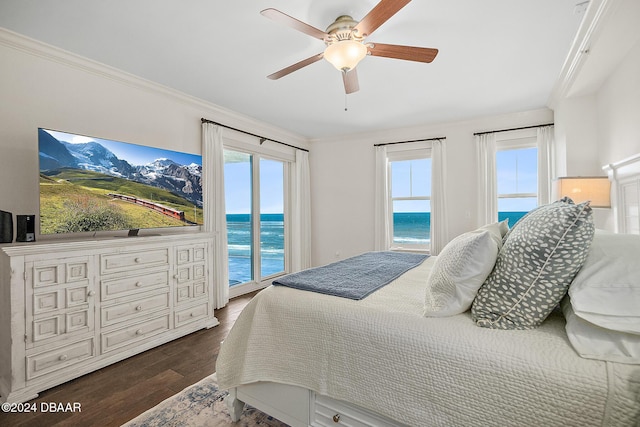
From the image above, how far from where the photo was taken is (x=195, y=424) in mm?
1661

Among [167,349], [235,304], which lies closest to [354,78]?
[167,349]

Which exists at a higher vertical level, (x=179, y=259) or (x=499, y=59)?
(x=499, y=59)

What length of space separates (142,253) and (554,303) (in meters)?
2.90

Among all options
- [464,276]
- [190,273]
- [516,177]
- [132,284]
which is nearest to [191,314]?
[190,273]

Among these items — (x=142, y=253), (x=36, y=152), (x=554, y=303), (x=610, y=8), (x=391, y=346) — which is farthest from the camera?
(x=142, y=253)

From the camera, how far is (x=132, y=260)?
245cm

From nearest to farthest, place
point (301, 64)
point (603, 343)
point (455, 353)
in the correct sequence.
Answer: point (603, 343), point (455, 353), point (301, 64)

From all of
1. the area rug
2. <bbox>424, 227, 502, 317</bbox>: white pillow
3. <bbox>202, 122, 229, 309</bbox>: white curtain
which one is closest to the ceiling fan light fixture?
<bbox>424, 227, 502, 317</bbox>: white pillow

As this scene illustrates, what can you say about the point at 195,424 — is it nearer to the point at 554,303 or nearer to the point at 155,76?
the point at 554,303

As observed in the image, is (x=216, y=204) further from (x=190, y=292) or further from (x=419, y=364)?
(x=419, y=364)

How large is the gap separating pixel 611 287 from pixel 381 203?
13.1 ft

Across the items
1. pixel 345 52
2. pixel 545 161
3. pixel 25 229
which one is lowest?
pixel 25 229

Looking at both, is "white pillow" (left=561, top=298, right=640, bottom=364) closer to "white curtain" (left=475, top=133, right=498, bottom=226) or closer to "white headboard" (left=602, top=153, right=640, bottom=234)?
"white headboard" (left=602, top=153, right=640, bottom=234)

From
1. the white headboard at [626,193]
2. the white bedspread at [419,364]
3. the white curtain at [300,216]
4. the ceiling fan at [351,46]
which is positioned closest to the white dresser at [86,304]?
the white bedspread at [419,364]
